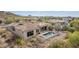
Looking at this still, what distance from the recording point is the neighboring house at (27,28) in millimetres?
2207

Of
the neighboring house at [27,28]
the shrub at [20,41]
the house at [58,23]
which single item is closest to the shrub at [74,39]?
the house at [58,23]

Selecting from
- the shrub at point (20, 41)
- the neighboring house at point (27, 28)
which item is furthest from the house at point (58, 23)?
the shrub at point (20, 41)

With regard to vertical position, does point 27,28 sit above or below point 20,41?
above

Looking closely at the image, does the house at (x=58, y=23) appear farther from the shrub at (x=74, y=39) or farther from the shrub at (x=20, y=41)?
the shrub at (x=20, y=41)

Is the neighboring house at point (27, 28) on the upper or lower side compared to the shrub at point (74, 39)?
upper

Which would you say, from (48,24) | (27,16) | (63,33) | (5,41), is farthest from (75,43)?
(5,41)

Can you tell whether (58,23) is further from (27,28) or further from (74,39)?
(27,28)

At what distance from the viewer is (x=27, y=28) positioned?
7.27 ft

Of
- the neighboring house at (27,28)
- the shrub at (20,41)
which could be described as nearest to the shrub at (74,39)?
the neighboring house at (27,28)

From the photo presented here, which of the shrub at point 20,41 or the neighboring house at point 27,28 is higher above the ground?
the neighboring house at point 27,28

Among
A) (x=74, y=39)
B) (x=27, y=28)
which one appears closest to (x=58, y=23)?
(x=74, y=39)

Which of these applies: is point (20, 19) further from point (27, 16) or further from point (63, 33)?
point (63, 33)

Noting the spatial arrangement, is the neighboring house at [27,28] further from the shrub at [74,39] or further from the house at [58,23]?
the shrub at [74,39]

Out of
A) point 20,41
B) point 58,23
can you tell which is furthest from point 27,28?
point 58,23
